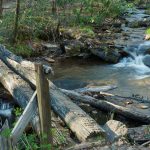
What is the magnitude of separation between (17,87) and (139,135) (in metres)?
3.24

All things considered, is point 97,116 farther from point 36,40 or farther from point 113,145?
point 36,40

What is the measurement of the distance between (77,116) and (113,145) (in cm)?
106

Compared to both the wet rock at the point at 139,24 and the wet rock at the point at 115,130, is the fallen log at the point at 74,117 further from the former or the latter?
the wet rock at the point at 139,24

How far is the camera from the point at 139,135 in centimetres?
667

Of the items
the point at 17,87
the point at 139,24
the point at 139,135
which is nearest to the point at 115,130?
the point at 139,135

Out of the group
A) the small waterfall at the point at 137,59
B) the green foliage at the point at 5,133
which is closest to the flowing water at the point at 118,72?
the small waterfall at the point at 137,59

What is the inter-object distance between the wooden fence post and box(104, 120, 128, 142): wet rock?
119 centimetres

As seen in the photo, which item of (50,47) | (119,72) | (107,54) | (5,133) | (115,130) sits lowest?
(119,72)

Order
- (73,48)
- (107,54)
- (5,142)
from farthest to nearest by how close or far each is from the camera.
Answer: (73,48) < (107,54) < (5,142)

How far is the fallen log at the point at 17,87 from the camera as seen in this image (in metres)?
8.02

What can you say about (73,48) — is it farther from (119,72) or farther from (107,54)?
(119,72)

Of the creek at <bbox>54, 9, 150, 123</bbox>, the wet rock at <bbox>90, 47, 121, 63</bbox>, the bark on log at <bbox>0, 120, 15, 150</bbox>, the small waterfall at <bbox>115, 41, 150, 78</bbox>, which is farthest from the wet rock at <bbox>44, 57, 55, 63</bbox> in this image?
the bark on log at <bbox>0, 120, 15, 150</bbox>

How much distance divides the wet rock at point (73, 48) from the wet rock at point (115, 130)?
367 inches

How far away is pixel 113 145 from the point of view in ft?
19.9
